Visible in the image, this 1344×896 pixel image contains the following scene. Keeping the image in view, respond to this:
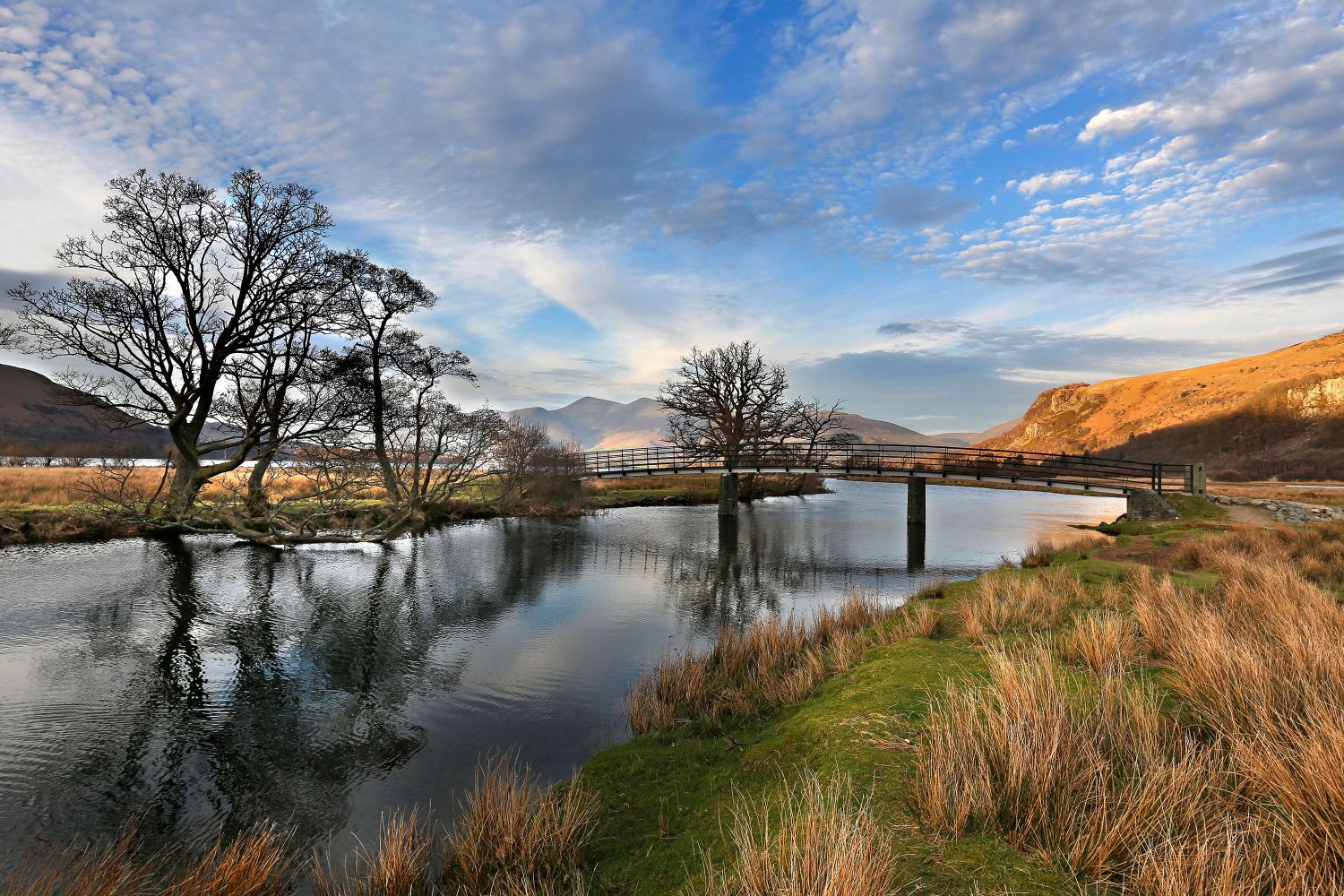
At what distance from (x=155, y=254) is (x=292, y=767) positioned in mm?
20570

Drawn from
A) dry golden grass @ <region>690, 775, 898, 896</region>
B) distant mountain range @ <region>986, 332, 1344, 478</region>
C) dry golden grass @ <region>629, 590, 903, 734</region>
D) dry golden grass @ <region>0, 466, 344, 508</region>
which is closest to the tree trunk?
dry golden grass @ <region>0, 466, 344, 508</region>

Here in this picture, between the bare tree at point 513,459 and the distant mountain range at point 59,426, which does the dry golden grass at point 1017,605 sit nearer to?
the distant mountain range at point 59,426

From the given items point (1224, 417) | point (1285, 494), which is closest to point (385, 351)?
Answer: point (1285, 494)

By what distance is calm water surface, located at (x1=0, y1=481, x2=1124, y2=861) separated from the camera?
5.92m

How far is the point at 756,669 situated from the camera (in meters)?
8.13

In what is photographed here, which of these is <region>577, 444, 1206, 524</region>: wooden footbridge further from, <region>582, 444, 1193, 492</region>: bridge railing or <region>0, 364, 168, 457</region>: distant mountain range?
<region>0, 364, 168, 457</region>: distant mountain range

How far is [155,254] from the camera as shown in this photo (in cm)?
1880

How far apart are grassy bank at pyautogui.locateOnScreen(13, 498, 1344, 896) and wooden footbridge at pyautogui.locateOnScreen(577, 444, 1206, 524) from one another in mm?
19568

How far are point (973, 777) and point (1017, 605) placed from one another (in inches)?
232

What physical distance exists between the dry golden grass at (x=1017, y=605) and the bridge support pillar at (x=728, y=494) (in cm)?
2263

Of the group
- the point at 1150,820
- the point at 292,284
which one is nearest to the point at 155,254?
the point at 292,284

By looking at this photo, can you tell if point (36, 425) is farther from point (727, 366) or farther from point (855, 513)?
point (855, 513)

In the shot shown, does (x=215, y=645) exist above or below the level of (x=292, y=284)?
below

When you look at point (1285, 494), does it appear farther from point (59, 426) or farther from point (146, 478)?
point (59, 426)
